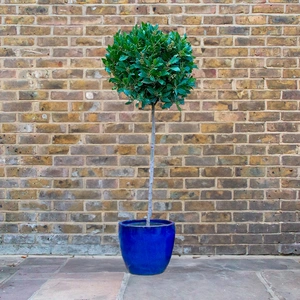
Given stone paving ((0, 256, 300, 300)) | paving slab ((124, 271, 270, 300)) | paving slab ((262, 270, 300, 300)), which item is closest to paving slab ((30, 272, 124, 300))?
stone paving ((0, 256, 300, 300))

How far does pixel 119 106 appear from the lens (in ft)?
15.1

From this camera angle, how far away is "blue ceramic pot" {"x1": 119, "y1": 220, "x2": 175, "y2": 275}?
3.77 meters

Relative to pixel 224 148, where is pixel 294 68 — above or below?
above

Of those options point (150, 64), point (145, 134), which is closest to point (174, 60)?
point (150, 64)

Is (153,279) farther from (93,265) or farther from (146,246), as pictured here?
(93,265)

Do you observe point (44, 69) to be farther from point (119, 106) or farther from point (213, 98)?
point (213, 98)

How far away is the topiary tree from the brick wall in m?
0.90

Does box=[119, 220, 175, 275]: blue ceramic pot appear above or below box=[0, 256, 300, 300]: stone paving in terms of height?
above

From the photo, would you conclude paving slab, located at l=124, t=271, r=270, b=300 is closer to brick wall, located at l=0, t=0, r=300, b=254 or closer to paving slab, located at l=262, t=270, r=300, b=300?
paving slab, located at l=262, t=270, r=300, b=300

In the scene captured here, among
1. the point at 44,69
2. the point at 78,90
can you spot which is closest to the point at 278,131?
the point at 78,90

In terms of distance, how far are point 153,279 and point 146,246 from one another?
0.28 metres

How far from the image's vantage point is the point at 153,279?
377 centimetres

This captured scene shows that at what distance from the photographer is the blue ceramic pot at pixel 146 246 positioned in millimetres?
3770

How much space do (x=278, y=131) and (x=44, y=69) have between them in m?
2.42
